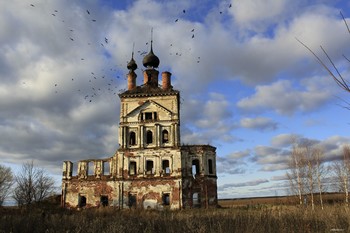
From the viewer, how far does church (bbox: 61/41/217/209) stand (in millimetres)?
29906

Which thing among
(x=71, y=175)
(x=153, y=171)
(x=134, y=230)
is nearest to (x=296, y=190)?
(x=153, y=171)

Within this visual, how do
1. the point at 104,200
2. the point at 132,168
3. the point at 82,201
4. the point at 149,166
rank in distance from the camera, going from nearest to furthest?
the point at 104,200, the point at 82,201, the point at 132,168, the point at 149,166

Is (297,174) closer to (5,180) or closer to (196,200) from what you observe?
(196,200)

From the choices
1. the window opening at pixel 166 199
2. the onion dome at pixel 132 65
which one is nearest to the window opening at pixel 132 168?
the window opening at pixel 166 199

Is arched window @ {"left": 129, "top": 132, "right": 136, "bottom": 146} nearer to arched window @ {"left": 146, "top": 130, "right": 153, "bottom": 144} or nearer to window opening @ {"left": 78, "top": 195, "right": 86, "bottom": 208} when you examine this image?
arched window @ {"left": 146, "top": 130, "right": 153, "bottom": 144}

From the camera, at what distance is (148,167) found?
3244cm

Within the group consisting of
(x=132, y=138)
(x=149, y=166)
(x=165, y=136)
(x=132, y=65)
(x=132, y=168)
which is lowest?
(x=132, y=168)

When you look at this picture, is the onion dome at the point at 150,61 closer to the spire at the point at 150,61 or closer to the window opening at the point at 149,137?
the spire at the point at 150,61

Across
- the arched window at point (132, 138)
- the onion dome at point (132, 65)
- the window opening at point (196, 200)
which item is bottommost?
the window opening at point (196, 200)

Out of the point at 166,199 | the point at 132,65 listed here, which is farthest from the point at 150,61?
the point at 166,199

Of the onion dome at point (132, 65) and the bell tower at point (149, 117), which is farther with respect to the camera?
the onion dome at point (132, 65)

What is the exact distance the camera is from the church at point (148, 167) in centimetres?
2991

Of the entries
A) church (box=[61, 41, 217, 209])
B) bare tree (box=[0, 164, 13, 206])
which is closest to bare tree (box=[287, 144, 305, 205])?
church (box=[61, 41, 217, 209])

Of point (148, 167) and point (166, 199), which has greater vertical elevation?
point (148, 167)
